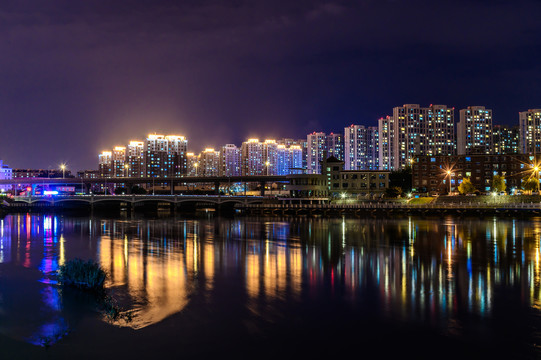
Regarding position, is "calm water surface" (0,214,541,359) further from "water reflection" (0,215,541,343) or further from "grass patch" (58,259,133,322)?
"grass patch" (58,259,133,322)

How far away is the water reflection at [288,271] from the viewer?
64.8ft

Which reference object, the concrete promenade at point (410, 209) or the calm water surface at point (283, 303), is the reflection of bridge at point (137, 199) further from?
the calm water surface at point (283, 303)

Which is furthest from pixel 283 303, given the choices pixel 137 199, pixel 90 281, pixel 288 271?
pixel 137 199

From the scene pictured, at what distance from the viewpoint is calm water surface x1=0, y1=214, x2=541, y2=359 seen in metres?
15.4

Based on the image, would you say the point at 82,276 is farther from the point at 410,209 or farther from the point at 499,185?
the point at 499,185

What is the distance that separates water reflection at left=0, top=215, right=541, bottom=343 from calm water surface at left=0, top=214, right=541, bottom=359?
0.10 m

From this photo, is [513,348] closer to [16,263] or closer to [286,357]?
[286,357]

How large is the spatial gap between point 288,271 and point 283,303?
780cm

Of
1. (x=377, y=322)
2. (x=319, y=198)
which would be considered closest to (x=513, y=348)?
(x=377, y=322)

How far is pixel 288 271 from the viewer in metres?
28.4

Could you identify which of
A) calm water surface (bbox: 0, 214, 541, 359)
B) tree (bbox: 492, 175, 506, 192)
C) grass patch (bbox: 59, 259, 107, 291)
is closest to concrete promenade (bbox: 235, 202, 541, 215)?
tree (bbox: 492, 175, 506, 192)

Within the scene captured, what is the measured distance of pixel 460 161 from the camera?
121562 mm

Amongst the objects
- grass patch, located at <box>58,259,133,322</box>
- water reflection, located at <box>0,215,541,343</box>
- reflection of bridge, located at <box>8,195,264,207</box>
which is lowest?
water reflection, located at <box>0,215,541,343</box>

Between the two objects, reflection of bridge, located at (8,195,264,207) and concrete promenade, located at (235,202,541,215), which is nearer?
concrete promenade, located at (235,202,541,215)
